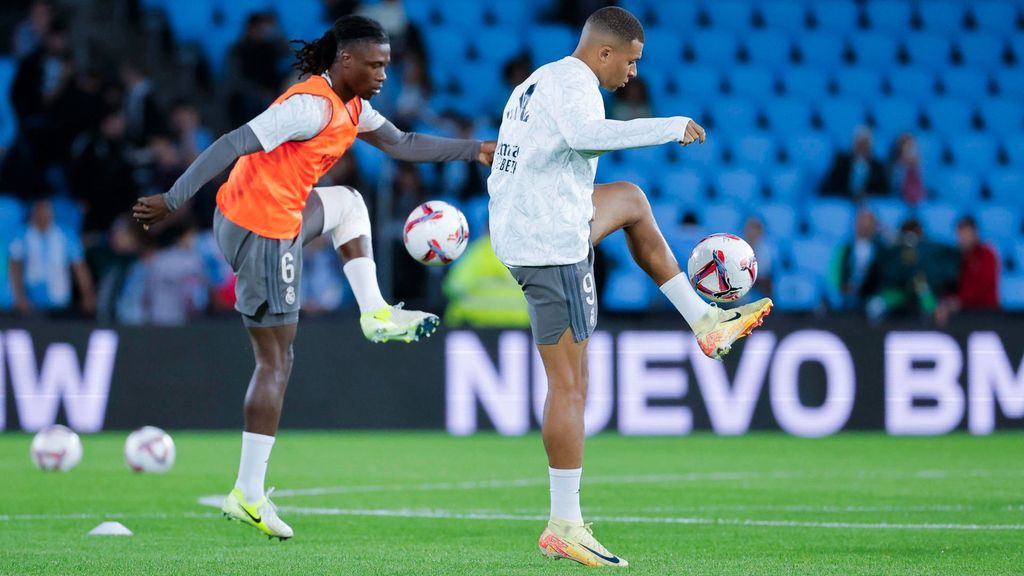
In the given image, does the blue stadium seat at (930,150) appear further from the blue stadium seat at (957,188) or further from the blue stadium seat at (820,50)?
the blue stadium seat at (820,50)

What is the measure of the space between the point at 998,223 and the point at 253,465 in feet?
38.8

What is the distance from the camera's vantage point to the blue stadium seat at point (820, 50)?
58.4 feet

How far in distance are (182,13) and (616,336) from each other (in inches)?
257

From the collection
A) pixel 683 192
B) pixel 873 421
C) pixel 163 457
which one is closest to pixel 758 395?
pixel 873 421

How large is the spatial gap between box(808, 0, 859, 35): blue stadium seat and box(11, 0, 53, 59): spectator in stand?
8641 millimetres

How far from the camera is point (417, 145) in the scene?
7137mm

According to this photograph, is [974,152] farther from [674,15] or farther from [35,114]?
[35,114]

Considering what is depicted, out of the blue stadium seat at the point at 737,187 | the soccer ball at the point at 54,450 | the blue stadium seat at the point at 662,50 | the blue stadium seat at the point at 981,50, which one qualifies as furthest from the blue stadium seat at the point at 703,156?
the soccer ball at the point at 54,450

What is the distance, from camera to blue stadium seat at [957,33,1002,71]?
18.2m

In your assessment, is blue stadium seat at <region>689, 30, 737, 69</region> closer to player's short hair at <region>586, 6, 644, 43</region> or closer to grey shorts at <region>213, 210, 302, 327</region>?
grey shorts at <region>213, 210, 302, 327</region>

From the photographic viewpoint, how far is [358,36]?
6570 millimetres

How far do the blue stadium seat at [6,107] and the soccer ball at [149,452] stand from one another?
6.22 metres

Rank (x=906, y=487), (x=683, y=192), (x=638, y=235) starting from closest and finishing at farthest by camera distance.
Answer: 1. (x=638, y=235)
2. (x=906, y=487)
3. (x=683, y=192)

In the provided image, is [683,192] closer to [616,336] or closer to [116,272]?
[616,336]
